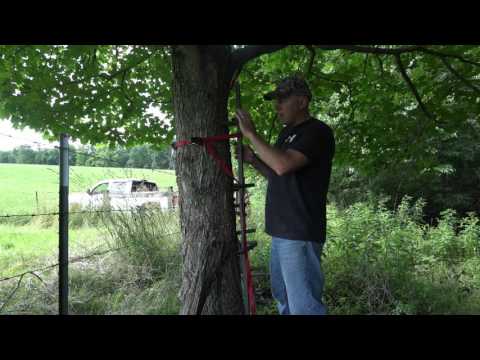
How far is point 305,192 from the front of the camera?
222 cm

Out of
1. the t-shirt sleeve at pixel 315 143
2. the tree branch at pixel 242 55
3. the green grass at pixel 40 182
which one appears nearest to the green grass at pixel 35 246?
the green grass at pixel 40 182

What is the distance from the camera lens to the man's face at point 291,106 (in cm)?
235

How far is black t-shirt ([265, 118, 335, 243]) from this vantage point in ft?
7.11

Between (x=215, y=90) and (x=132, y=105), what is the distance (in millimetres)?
2117

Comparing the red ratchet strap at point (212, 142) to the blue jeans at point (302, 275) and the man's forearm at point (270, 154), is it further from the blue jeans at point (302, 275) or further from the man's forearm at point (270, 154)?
the blue jeans at point (302, 275)

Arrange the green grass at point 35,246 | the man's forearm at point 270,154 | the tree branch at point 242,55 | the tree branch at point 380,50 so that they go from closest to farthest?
the man's forearm at point 270,154 < the tree branch at point 242,55 < the tree branch at point 380,50 < the green grass at point 35,246

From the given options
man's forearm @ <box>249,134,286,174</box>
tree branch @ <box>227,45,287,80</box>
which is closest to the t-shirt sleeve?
man's forearm @ <box>249,134,286,174</box>

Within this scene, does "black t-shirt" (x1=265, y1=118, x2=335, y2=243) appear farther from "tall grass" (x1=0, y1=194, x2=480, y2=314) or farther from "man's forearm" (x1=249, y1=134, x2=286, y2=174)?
"tall grass" (x1=0, y1=194, x2=480, y2=314)

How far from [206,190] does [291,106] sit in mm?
742

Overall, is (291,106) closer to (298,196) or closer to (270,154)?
(270,154)

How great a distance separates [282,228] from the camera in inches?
87.0

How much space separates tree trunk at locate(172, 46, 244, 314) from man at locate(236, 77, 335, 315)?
0.94ft
